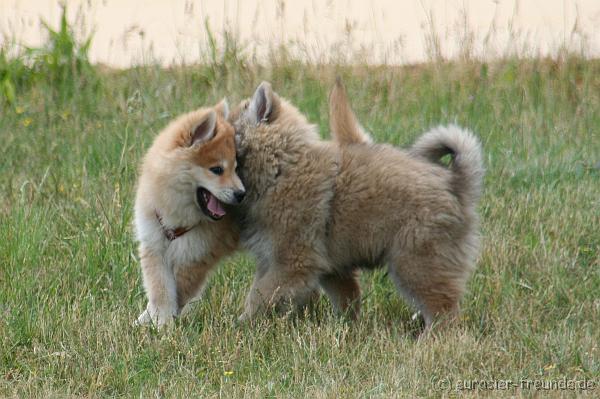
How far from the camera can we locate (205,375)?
522 cm

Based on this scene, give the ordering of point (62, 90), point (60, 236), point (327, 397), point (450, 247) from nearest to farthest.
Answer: point (327, 397) → point (450, 247) → point (60, 236) → point (62, 90)

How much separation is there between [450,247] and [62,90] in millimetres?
5010

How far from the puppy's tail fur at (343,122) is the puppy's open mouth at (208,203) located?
2.58 ft

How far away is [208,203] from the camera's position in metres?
5.99

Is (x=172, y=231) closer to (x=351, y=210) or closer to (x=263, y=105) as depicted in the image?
(x=263, y=105)

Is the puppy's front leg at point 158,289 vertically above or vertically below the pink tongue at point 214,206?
below

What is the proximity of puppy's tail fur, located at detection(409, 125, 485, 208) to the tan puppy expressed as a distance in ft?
3.50

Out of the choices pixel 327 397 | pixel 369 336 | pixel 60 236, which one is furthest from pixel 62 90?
pixel 327 397

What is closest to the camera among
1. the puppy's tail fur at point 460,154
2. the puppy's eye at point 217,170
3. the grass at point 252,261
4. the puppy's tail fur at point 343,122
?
the grass at point 252,261

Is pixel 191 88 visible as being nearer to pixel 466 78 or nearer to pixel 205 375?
pixel 466 78

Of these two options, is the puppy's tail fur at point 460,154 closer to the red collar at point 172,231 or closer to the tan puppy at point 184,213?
the tan puppy at point 184,213

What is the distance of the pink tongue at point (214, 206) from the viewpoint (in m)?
5.97

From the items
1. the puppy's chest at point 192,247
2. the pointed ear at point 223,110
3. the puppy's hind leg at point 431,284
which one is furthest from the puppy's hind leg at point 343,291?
the pointed ear at point 223,110

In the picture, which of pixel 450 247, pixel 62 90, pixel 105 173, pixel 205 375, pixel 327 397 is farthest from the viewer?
pixel 62 90
